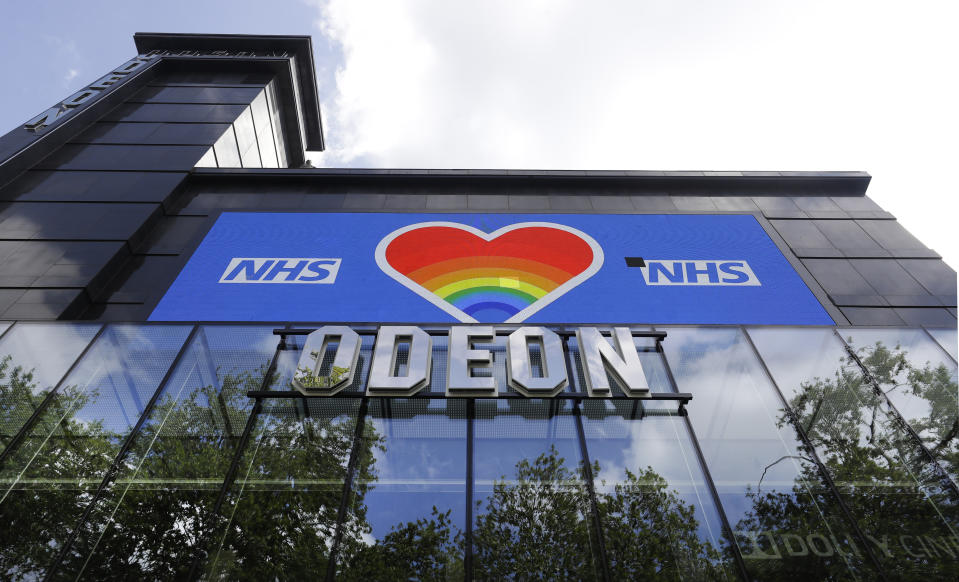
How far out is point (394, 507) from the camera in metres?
10.5

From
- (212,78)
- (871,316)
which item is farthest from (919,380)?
(212,78)

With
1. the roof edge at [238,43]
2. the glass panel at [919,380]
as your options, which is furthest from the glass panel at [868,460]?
the roof edge at [238,43]

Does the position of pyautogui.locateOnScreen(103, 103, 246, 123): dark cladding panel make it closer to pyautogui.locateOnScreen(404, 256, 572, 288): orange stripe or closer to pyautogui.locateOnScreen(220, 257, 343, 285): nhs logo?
pyautogui.locateOnScreen(220, 257, 343, 285): nhs logo

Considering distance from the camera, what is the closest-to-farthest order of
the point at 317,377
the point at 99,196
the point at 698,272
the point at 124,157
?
the point at 317,377 → the point at 698,272 → the point at 99,196 → the point at 124,157

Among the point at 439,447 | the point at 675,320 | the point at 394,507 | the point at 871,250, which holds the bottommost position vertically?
the point at 394,507

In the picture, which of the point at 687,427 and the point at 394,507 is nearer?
the point at 394,507

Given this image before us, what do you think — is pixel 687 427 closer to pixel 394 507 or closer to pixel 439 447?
pixel 439 447

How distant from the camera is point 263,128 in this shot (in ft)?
101

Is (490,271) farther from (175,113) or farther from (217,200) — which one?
(175,113)

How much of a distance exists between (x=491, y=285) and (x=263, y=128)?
20.4m

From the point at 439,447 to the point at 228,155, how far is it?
20.4m

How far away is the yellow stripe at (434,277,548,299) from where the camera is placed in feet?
55.8

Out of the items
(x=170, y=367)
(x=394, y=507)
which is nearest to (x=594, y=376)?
(x=394, y=507)

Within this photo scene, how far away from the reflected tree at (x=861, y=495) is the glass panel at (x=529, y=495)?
120 inches
